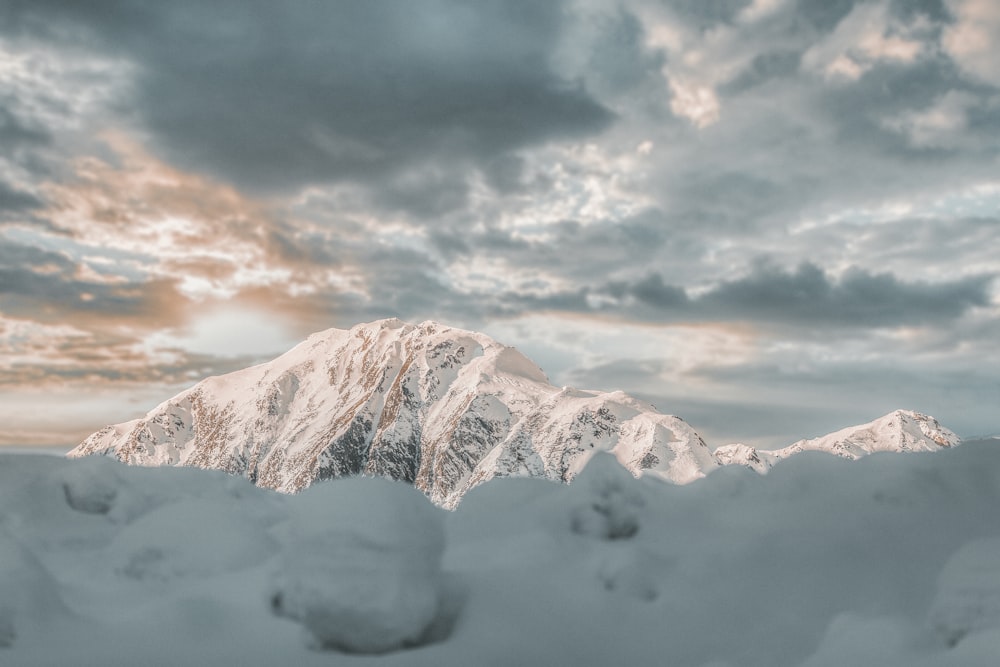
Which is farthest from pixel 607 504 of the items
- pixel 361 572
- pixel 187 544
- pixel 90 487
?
pixel 90 487

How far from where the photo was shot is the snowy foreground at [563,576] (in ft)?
32.8

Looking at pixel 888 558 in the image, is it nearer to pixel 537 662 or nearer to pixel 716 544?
pixel 716 544

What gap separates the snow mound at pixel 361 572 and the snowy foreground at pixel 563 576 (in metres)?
0.03

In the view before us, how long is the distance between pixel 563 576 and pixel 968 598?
5.62 m

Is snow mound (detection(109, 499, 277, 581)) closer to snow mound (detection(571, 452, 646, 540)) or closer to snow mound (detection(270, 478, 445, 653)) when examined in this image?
snow mound (detection(270, 478, 445, 653))

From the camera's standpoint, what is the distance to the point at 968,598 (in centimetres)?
959

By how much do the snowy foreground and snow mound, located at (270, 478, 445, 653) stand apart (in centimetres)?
3

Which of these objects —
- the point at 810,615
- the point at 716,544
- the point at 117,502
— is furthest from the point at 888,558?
the point at 117,502

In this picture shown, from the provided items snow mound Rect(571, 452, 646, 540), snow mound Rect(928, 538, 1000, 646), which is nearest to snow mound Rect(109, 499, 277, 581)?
snow mound Rect(571, 452, 646, 540)

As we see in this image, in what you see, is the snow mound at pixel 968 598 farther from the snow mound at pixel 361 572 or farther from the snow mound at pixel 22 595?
the snow mound at pixel 22 595

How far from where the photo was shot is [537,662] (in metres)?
10.3

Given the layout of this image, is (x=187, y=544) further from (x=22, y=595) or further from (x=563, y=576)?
(x=563, y=576)

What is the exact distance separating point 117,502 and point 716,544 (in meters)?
12.2

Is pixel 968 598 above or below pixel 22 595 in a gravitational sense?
above
